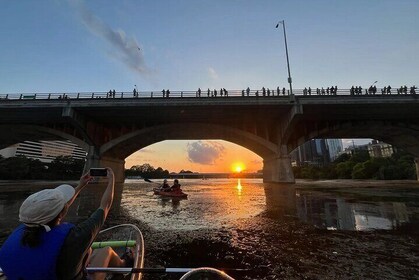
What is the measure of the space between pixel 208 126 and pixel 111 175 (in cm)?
3512

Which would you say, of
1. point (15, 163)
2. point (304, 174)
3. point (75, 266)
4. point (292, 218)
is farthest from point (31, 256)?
point (304, 174)

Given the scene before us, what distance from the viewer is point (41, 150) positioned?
131000 mm

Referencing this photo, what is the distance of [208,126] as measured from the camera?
3791cm

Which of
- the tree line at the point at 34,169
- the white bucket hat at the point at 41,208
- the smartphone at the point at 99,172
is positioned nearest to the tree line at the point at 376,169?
the smartphone at the point at 99,172

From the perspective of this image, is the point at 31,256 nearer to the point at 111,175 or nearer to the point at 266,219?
the point at 111,175

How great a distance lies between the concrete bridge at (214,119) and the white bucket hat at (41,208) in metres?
29.5

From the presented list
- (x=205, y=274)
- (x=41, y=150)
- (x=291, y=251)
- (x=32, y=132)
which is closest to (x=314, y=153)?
(x=32, y=132)

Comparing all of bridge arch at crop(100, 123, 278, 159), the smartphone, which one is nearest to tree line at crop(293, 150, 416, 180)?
bridge arch at crop(100, 123, 278, 159)

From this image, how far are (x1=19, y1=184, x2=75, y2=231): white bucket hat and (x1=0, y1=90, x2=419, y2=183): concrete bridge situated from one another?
29533 millimetres

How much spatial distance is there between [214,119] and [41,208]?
35.8 meters

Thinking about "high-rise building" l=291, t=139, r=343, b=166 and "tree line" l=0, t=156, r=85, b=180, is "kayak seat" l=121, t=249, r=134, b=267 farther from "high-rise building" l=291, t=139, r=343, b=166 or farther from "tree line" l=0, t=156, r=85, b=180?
"high-rise building" l=291, t=139, r=343, b=166

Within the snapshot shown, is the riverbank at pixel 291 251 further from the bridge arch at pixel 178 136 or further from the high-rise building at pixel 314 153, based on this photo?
the high-rise building at pixel 314 153

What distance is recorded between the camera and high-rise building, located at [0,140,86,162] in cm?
11624

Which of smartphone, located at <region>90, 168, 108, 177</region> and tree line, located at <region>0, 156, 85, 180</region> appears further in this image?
tree line, located at <region>0, 156, 85, 180</region>
